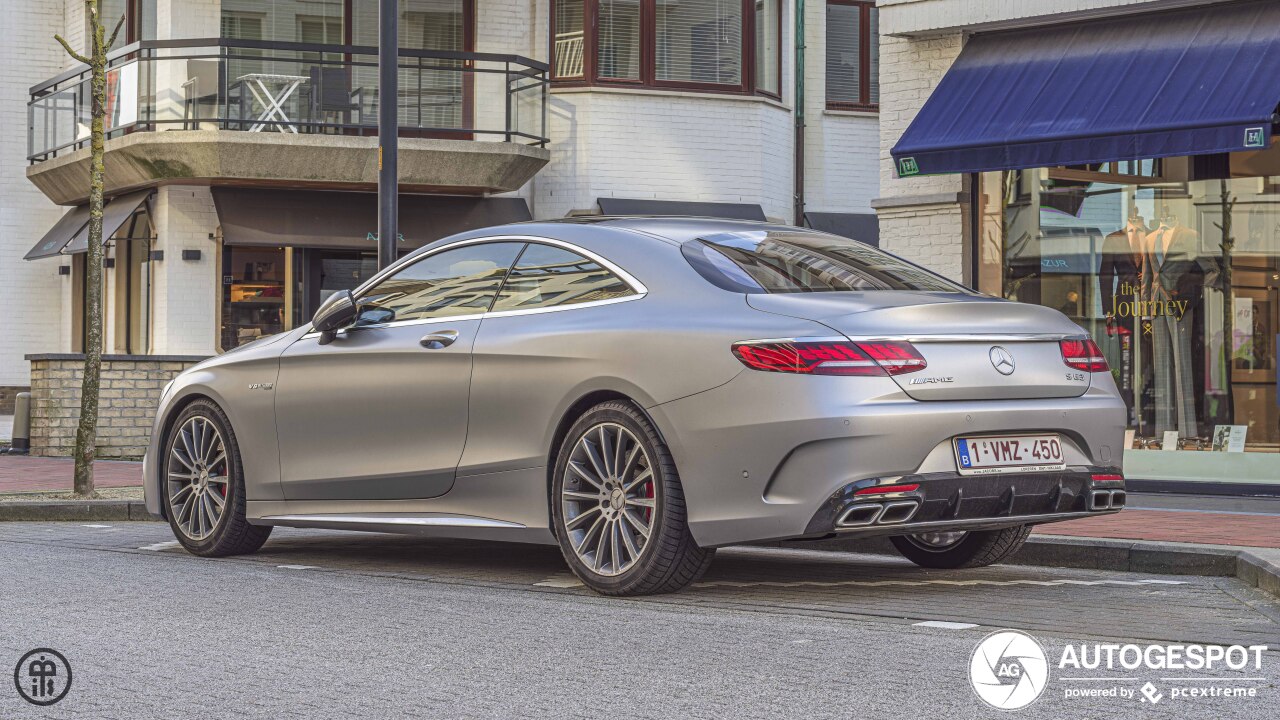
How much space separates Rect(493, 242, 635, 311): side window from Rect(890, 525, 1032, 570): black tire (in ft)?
6.36

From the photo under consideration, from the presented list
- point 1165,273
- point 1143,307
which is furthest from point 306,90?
point 1165,273

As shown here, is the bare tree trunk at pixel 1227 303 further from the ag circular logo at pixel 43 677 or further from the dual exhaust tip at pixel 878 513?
the ag circular logo at pixel 43 677

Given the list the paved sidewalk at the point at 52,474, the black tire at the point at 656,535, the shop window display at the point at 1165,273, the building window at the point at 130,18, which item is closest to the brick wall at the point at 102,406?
the paved sidewalk at the point at 52,474

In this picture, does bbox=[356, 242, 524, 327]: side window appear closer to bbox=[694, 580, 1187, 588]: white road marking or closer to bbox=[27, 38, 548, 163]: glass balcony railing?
bbox=[694, 580, 1187, 588]: white road marking

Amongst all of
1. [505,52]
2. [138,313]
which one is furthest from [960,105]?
[138,313]

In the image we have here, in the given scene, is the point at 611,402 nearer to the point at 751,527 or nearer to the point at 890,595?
the point at 751,527

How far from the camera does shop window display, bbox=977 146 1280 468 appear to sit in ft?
43.6

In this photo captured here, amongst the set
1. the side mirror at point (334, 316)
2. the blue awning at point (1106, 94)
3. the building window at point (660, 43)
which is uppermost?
the building window at point (660, 43)

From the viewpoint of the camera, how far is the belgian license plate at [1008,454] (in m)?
6.62

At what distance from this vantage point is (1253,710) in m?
4.88

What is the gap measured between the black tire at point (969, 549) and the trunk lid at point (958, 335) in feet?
3.73

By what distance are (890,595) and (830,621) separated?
82cm

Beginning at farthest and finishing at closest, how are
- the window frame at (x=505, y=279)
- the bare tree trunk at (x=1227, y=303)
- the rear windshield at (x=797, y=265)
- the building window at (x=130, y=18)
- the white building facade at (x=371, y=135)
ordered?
the building window at (x=130, y=18) < the white building facade at (x=371, y=135) < the bare tree trunk at (x=1227, y=303) < the window frame at (x=505, y=279) < the rear windshield at (x=797, y=265)

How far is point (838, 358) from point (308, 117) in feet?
55.0
